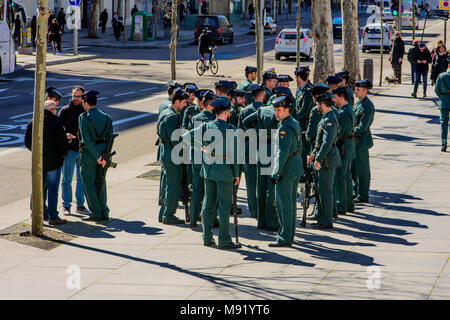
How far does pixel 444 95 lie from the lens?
1627 centimetres

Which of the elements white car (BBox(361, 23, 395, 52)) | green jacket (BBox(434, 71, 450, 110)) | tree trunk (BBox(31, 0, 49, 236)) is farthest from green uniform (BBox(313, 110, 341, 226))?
white car (BBox(361, 23, 395, 52))

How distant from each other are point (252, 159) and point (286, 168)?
158 cm

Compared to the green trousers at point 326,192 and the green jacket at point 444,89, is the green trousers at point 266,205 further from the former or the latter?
the green jacket at point 444,89

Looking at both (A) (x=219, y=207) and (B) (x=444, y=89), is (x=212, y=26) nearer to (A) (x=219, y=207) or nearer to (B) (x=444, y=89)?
(B) (x=444, y=89)

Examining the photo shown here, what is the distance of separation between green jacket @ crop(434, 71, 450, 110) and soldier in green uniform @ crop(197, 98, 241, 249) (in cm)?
747

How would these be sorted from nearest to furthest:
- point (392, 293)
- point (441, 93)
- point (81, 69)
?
point (392, 293) → point (441, 93) → point (81, 69)

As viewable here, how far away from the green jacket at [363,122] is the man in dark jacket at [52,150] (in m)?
4.50

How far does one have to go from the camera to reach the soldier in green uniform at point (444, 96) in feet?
52.6

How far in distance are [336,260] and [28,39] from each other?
33.9m

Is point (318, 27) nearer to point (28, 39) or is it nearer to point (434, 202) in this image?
point (434, 202)

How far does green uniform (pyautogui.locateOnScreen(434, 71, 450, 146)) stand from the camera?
1603cm

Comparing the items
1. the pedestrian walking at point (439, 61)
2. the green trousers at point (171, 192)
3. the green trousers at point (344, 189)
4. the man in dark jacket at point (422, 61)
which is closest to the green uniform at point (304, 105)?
the green trousers at point (344, 189)

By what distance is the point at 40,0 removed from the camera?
10672mm

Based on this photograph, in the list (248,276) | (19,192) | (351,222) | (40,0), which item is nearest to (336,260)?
(248,276)
